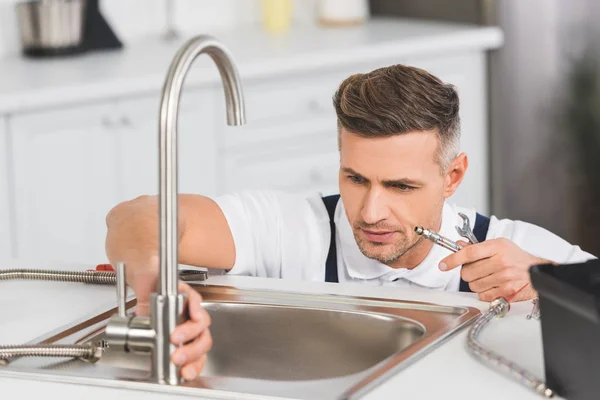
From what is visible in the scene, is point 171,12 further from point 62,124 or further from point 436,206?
point 436,206

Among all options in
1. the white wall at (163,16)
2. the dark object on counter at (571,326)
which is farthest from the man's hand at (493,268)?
the white wall at (163,16)

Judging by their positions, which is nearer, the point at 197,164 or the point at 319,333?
the point at 319,333

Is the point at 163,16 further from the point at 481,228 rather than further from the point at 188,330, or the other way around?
the point at 188,330

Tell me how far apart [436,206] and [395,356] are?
573mm

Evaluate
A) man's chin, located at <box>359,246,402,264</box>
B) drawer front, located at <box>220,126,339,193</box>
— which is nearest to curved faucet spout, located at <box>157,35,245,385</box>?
man's chin, located at <box>359,246,402,264</box>

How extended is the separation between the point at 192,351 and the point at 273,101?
2.24 metres

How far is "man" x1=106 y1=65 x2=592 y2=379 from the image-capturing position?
1845mm

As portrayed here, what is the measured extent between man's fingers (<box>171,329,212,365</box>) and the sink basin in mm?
142

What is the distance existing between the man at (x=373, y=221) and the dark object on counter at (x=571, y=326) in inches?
15.6

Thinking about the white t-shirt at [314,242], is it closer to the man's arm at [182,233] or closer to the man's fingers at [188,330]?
the man's arm at [182,233]

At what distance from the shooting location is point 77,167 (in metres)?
3.27

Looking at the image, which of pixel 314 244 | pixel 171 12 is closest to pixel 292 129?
pixel 171 12

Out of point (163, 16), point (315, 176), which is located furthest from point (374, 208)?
point (163, 16)

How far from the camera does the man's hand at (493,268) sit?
1696 millimetres
